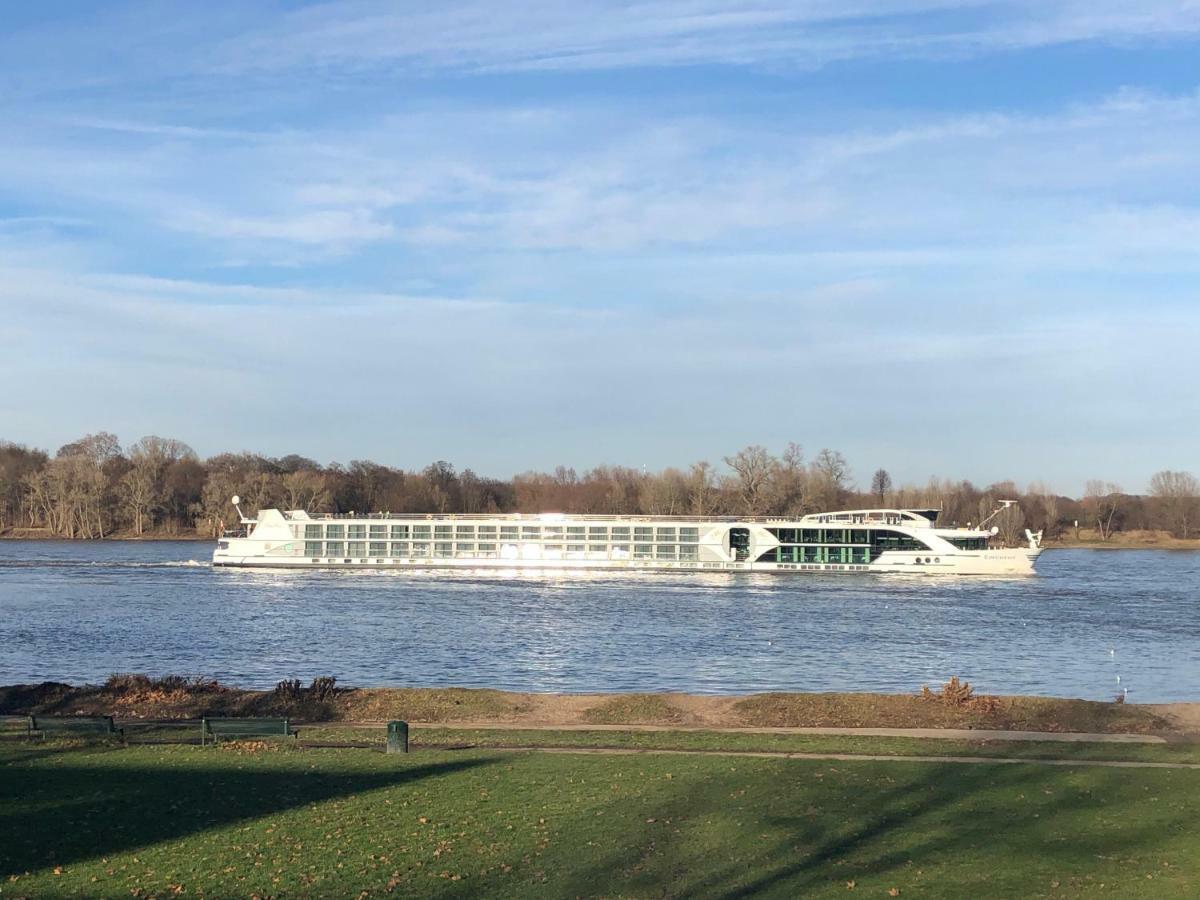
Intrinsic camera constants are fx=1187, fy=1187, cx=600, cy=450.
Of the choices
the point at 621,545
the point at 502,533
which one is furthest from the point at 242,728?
the point at 502,533

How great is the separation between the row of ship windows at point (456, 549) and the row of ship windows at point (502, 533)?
0.58 metres

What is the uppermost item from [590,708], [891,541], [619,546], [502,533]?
[502,533]

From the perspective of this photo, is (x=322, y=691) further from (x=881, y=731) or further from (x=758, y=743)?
(x=881, y=731)

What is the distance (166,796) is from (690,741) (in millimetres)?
10807

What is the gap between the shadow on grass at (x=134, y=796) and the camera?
16.0m

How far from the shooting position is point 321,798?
18891 mm

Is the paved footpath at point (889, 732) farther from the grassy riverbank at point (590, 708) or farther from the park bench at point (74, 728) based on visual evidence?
the park bench at point (74, 728)

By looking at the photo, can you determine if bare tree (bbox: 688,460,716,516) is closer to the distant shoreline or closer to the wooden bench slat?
the distant shoreline

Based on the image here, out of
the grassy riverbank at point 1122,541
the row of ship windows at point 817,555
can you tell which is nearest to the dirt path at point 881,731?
A: the row of ship windows at point 817,555

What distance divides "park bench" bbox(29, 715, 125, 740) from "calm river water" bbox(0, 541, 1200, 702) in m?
15.1

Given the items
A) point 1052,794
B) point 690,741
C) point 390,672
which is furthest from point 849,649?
point 1052,794

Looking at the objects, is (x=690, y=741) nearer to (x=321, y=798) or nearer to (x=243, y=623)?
(x=321, y=798)

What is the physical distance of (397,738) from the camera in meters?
23.0

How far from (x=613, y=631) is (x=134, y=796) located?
134 feet
